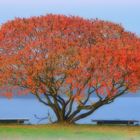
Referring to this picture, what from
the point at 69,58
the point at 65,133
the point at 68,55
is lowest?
the point at 65,133

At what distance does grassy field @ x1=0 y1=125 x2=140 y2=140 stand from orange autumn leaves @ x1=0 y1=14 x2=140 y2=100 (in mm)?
3477

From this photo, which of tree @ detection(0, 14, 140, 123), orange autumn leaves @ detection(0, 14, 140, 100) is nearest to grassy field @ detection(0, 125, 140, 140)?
tree @ detection(0, 14, 140, 123)

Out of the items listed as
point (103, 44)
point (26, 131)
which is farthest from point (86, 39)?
point (26, 131)

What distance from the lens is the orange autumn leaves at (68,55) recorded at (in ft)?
138

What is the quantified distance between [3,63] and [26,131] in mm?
7107

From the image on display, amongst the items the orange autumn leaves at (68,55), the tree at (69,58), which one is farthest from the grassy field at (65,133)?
the orange autumn leaves at (68,55)

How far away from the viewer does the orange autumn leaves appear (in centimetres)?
4197

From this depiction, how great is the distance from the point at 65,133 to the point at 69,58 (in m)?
7.29

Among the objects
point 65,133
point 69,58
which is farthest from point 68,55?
point 65,133

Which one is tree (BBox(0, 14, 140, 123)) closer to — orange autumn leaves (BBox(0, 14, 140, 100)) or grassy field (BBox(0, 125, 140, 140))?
orange autumn leaves (BBox(0, 14, 140, 100))

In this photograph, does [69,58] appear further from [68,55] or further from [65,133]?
[65,133]

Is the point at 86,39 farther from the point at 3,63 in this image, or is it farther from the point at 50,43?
the point at 3,63

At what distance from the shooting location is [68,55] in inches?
1663

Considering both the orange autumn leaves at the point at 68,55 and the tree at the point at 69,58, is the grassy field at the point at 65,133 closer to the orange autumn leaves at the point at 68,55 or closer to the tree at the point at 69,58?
the tree at the point at 69,58
